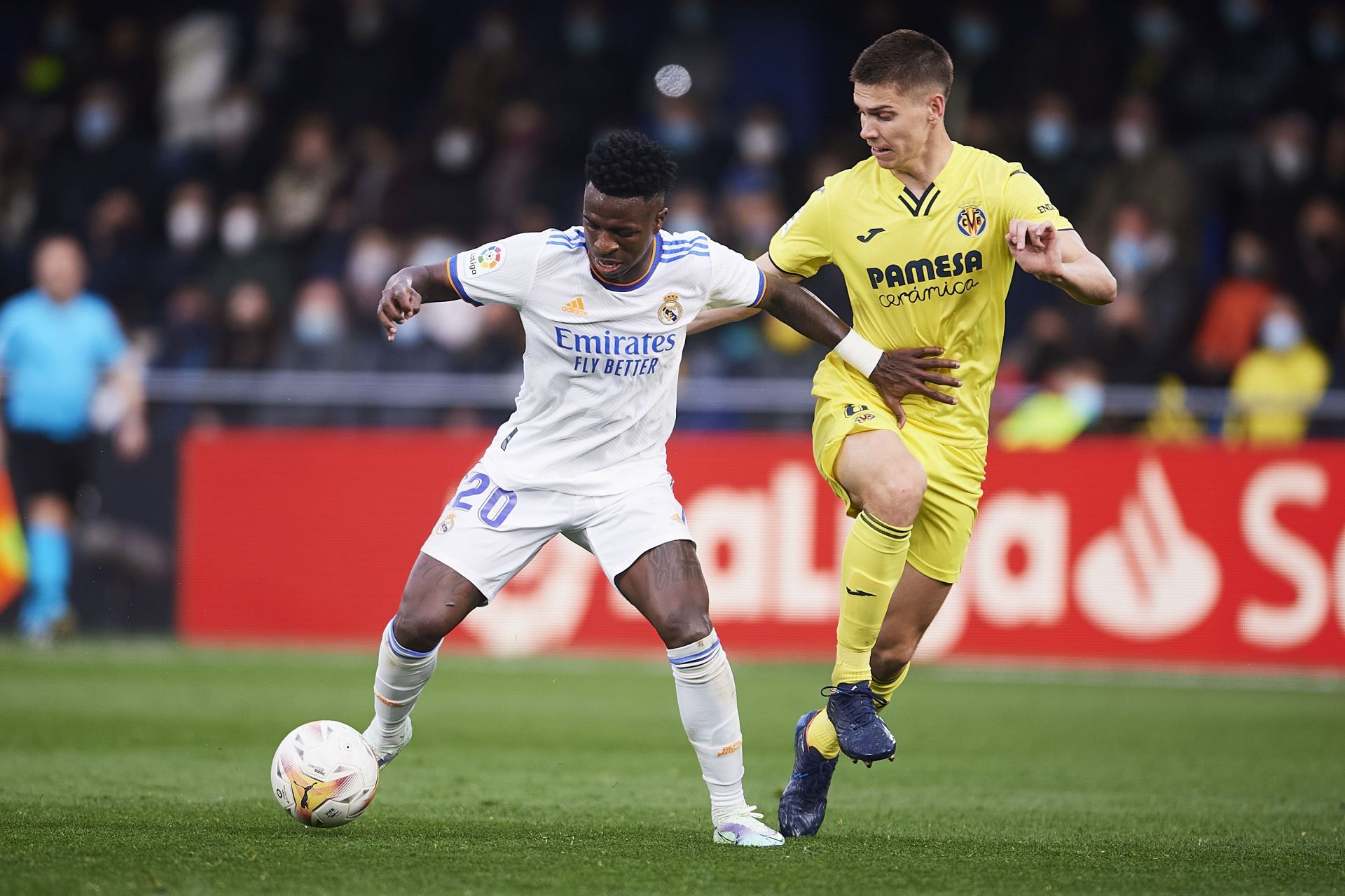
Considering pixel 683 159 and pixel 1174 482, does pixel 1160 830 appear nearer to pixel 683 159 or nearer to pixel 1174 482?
pixel 1174 482

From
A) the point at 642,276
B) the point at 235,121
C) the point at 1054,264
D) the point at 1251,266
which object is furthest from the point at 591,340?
the point at 235,121

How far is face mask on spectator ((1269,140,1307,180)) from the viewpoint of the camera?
14.7m

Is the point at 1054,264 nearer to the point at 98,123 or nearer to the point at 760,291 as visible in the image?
the point at 760,291

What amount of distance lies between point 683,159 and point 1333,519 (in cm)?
677

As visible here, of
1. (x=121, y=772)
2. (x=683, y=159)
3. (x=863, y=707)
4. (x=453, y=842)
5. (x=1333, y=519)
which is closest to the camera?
(x=453, y=842)

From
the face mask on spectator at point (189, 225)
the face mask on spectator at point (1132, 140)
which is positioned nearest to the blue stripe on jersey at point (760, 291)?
the face mask on spectator at point (1132, 140)

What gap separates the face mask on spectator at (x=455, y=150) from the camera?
1634 centimetres

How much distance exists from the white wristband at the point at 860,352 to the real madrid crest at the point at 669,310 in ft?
2.12

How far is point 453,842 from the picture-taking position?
5.61 m

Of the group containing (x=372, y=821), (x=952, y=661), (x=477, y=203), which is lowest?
(x=952, y=661)

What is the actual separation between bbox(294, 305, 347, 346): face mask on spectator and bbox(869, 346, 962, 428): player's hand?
9101 millimetres

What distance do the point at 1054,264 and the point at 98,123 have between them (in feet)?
47.2

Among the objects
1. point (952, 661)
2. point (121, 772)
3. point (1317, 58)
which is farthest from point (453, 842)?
point (1317, 58)

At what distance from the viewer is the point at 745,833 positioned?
5.76 m
